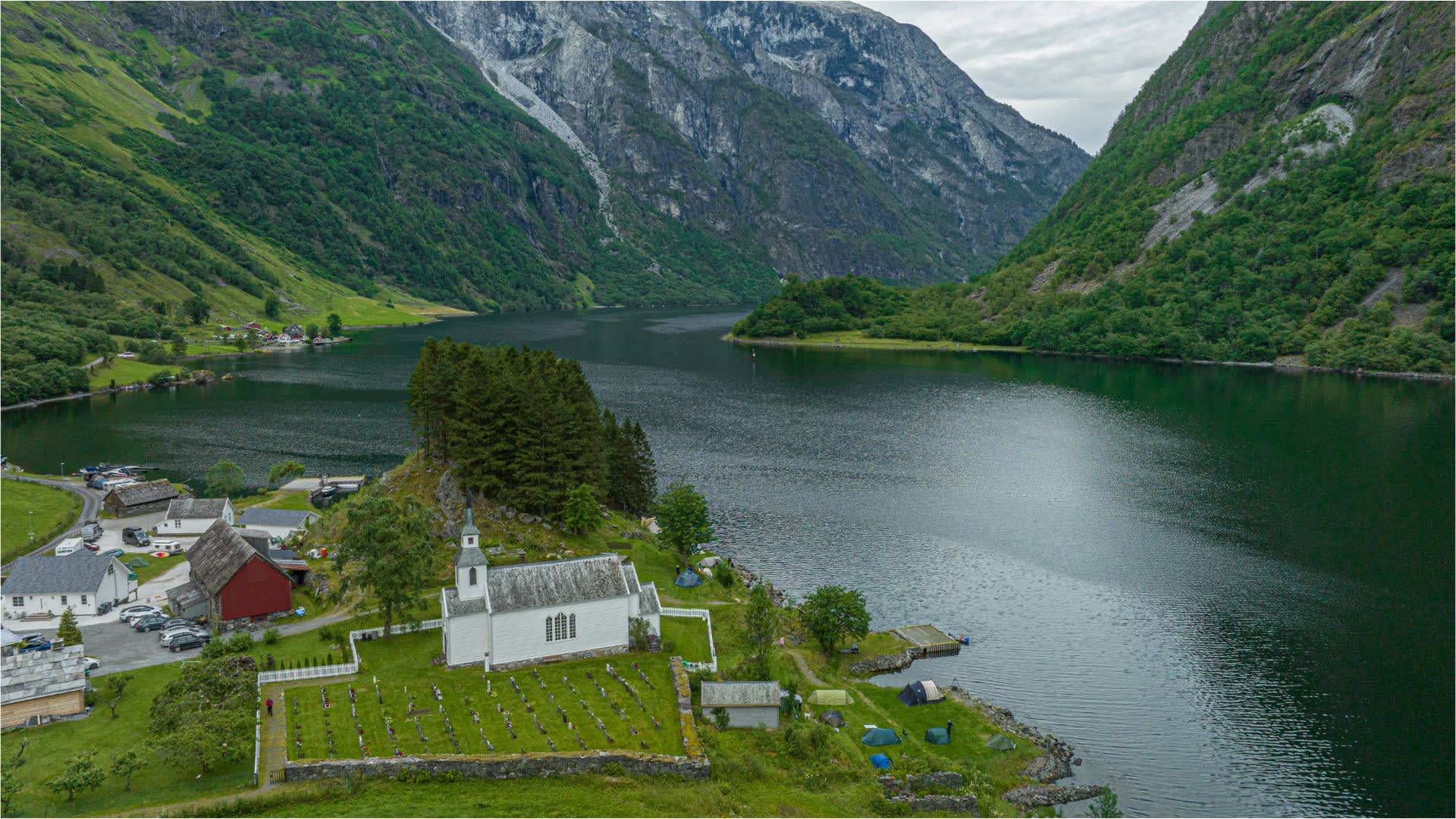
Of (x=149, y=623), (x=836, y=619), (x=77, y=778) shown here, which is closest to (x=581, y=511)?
(x=836, y=619)

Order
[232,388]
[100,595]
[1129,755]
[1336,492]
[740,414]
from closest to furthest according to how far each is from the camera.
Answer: [1129,755] < [100,595] < [1336,492] < [740,414] < [232,388]

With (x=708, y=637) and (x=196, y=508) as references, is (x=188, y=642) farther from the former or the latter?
(x=708, y=637)

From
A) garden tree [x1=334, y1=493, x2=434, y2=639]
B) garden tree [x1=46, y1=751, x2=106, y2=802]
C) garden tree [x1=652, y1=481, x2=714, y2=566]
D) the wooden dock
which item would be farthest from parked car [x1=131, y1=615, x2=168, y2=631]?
the wooden dock

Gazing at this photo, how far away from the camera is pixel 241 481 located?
102 m

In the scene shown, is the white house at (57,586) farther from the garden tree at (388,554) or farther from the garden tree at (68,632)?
the garden tree at (388,554)

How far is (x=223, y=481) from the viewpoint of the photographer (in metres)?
99.2

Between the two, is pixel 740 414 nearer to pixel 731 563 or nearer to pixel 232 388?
pixel 731 563

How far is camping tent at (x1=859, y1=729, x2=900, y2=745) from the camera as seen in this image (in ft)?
166

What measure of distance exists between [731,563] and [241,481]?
60.7m

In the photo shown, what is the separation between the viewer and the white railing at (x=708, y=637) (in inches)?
2205

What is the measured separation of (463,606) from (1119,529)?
225 feet

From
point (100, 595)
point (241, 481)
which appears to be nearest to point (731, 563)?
point (100, 595)

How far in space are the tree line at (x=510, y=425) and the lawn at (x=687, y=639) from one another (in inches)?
726

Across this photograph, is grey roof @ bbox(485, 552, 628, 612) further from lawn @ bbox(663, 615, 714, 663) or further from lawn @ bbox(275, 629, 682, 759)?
lawn @ bbox(663, 615, 714, 663)
